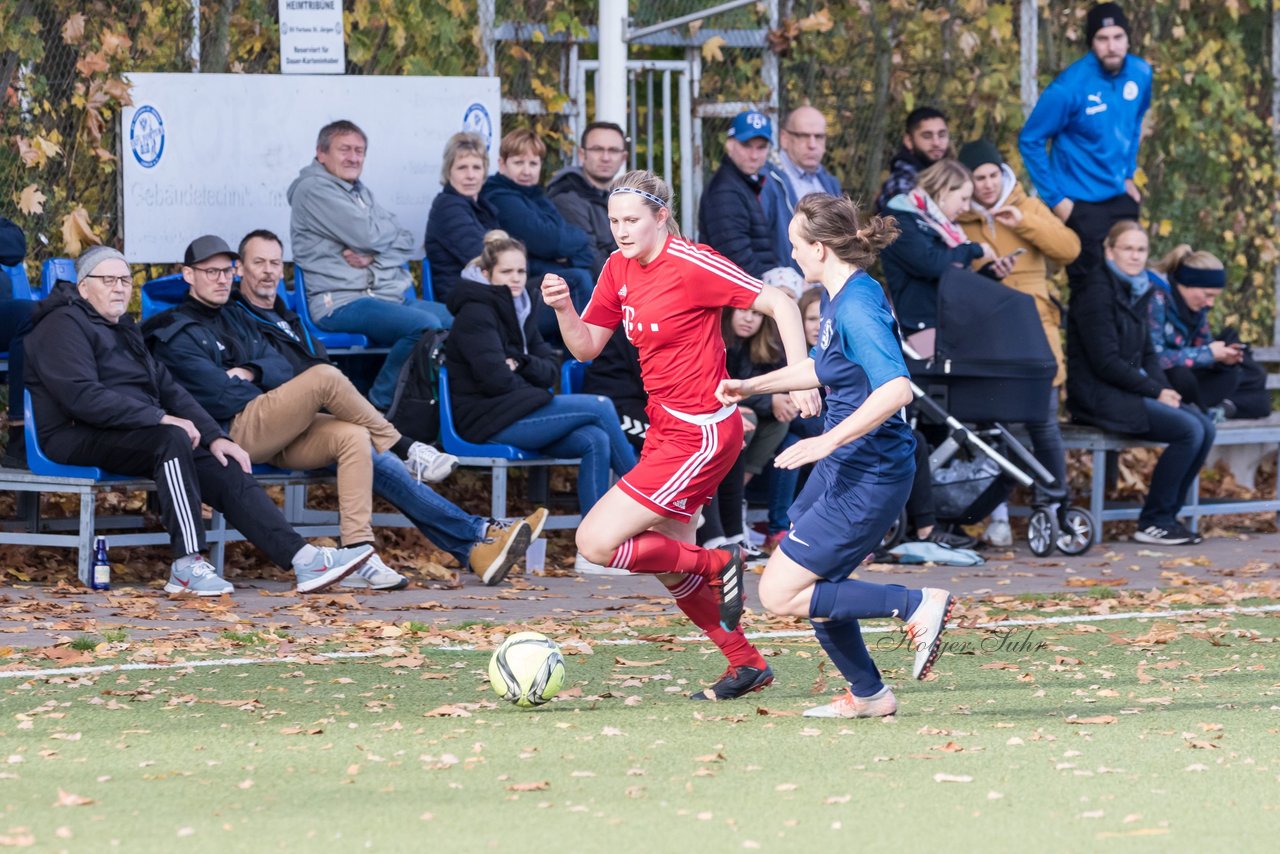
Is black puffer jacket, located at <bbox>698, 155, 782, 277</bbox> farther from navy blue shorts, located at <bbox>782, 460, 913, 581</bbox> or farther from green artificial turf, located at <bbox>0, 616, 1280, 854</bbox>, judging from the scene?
navy blue shorts, located at <bbox>782, 460, 913, 581</bbox>

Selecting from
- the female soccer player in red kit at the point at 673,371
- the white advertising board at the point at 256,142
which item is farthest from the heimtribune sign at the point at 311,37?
the female soccer player in red kit at the point at 673,371

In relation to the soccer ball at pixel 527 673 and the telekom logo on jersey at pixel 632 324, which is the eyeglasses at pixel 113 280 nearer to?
the telekom logo on jersey at pixel 632 324

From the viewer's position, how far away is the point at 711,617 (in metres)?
7.02

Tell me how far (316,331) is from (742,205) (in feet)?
8.24

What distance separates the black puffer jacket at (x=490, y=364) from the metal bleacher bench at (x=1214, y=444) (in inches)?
138

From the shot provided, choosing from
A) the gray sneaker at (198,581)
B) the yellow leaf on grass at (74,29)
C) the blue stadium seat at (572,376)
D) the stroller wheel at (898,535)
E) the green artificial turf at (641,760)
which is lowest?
the stroller wheel at (898,535)

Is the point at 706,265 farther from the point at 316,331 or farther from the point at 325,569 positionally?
the point at 316,331

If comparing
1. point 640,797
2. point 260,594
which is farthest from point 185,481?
point 640,797

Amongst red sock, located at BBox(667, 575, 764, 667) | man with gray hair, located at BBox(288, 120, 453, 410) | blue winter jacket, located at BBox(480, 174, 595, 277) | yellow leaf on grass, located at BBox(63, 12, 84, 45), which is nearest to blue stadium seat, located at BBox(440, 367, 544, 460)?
man with gray hair, located at BBox(288, 120, 453, 410)

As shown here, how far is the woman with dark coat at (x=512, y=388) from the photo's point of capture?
10609 mm

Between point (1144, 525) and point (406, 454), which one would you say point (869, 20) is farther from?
point (406, 454)

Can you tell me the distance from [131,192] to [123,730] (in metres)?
5.98

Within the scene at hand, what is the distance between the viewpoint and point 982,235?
12.4 metres

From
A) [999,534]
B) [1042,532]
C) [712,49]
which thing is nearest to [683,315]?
[1042,532]
